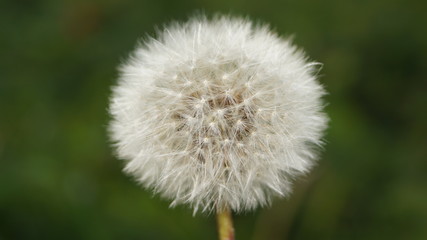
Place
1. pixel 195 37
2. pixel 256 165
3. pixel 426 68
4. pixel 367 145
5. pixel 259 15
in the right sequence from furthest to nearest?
1. pixel 259 15
2. pixel 426 68
3. pixel 367 145
4. pixel 195 37
5. pixel 256 165

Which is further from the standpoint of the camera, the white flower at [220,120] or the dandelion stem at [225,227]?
the white flower at [220,120]

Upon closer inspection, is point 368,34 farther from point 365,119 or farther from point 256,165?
point 256,165

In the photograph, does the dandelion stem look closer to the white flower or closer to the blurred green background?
the white flower

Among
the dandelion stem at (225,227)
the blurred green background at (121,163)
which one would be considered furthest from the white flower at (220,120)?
the blurred green background at (121,163)

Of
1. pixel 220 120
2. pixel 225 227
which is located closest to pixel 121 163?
pixel 220 120

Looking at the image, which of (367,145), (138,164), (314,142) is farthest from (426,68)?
(138,164)

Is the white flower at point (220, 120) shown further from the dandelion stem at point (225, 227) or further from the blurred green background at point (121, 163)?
the blurred green background at point (121, 163)
